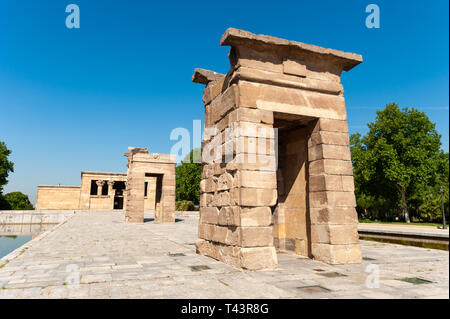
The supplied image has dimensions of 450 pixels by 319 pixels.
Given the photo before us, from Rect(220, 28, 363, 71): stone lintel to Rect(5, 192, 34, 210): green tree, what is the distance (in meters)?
58.3

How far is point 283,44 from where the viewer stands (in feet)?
20.8

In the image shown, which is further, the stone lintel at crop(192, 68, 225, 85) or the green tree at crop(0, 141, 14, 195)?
the green tree at crop(0, 141, 14, 195)

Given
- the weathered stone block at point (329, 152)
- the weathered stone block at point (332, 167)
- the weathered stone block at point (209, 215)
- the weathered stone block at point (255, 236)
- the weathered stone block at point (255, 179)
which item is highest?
the weathered stone block at point (329, 152)

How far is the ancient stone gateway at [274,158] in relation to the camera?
230 inches

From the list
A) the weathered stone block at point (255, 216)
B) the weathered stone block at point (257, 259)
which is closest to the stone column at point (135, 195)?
the weathered stone block at point (255, 216)

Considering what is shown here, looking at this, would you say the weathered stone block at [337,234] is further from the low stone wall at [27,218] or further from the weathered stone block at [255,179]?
the low stone wall at [27,218]

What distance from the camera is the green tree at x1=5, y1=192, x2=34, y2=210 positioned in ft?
A: 171

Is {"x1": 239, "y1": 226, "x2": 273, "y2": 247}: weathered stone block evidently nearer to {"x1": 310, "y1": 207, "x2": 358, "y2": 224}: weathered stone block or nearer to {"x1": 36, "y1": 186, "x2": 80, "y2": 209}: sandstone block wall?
{"x1": 310, "y1": 207, "x2": 358, "y2": 224}: weathered stone block

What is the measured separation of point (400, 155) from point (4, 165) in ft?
157

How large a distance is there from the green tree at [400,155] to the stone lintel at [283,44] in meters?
25.4

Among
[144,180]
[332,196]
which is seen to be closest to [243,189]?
[332,196]

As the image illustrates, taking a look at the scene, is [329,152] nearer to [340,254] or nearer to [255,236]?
[340,254]

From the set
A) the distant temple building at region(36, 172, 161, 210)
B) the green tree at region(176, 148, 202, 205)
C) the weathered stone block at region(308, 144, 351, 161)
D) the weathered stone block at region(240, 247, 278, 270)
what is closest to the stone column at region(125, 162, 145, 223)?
the weathered stone block at region(308, 144, 351, 161)

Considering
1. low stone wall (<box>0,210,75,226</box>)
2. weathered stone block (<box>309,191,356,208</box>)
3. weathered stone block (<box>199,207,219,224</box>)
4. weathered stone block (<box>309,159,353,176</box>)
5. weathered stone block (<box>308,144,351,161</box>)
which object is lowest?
low stone wall (<box>0,210,75,226</box>)
